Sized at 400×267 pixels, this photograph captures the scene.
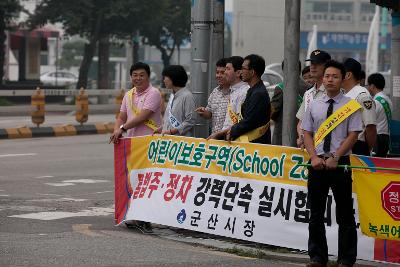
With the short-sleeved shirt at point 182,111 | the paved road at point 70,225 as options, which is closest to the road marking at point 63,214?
the paved road at point 70,225

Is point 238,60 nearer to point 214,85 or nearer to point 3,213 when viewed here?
point 214,85

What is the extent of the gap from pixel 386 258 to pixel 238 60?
3.17 metres

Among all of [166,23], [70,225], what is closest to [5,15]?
[166,23]

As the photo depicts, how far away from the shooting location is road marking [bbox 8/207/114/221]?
12.0m

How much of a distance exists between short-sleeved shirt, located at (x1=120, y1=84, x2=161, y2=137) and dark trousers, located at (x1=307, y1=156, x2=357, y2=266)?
11.3ft

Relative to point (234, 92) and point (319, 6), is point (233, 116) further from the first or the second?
point (319, 6)

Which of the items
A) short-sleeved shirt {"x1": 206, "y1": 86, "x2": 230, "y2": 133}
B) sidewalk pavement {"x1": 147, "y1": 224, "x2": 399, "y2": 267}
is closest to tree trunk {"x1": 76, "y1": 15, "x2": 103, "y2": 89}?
short-sleeved shirt {"x1": 206, "y1": 86, "x2": 230, "y2": 133}

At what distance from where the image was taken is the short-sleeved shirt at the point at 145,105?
12.0 m

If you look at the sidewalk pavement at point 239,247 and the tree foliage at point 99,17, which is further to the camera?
the tree foliage at point 99,17

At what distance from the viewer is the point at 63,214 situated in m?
12.4

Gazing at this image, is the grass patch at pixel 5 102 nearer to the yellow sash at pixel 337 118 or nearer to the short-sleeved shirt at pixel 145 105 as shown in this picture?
the short-sleeved shirt at pixel 145 105

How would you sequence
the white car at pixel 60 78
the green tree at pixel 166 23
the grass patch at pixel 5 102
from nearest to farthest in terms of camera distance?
1. the grass patch at pixel 5 102
2. the green tree at pixel 166 23
3. the white car at pixel 60 78

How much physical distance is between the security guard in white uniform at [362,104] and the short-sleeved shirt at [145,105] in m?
2.76

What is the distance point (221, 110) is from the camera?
11.5 metres
